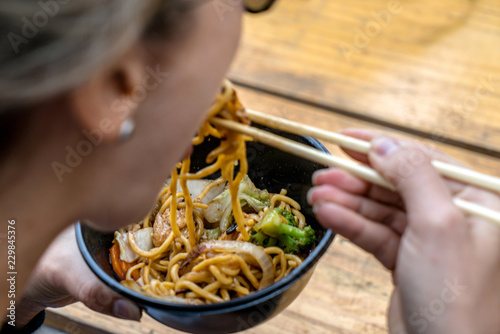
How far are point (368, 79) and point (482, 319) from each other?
1222 millimetres

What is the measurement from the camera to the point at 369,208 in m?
0.89

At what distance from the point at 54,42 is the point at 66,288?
830 millimetres

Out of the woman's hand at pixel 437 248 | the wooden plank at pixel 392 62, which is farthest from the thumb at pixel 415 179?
the wooden plank at pixel 392 62

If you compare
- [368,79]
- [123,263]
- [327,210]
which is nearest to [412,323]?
[327,210]

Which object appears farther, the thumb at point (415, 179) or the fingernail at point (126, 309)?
the fingernail at point (126, 309)

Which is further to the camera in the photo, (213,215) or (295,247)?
(213,215)

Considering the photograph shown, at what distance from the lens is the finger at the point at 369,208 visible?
0.88 metres

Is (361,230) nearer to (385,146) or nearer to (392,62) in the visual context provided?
(385,146)

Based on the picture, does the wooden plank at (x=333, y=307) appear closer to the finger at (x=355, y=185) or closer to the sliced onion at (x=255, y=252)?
the sliced onion at (x=255, y=252)

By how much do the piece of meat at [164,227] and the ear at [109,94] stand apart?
0.58m

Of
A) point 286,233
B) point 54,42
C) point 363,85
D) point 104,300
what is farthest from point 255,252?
point 363,85

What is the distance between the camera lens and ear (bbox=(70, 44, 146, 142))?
496 millimetres

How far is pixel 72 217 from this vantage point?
69cm

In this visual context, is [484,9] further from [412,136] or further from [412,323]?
[412,323]
